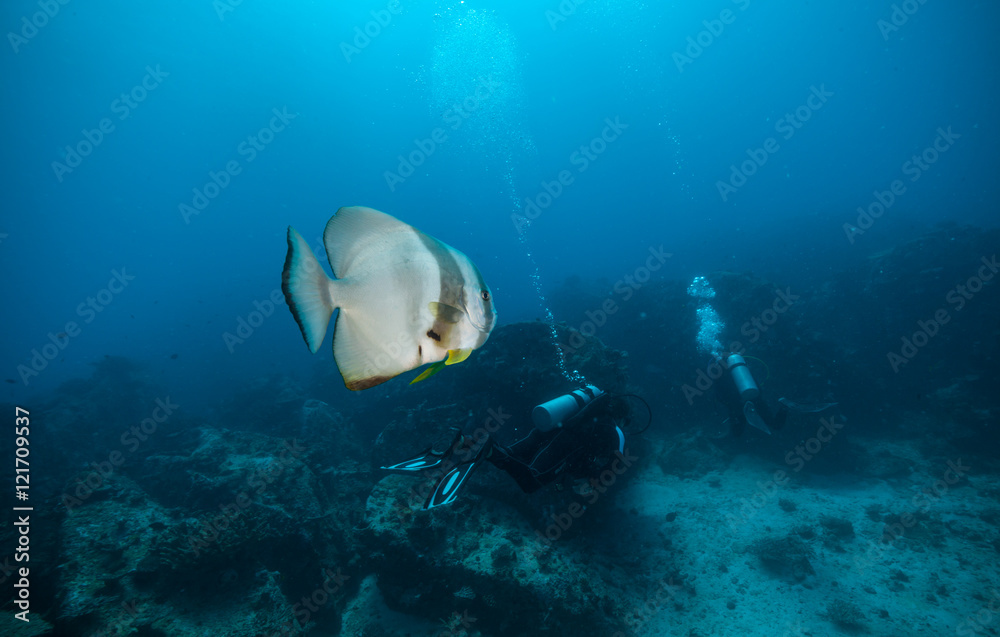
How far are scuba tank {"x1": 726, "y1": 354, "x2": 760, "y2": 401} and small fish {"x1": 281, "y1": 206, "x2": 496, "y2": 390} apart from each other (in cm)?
922

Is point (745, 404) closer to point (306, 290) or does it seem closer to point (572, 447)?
point (572, 447)

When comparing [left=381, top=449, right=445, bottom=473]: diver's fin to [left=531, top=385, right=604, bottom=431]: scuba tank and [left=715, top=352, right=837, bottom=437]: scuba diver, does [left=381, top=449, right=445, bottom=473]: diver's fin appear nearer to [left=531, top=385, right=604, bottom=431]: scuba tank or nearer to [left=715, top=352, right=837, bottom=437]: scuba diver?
[left=531, top=385, right=604, bottom=431]: scuba tank

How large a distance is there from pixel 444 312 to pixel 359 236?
1.52 ft

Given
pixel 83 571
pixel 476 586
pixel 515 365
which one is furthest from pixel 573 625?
pixel 83 571

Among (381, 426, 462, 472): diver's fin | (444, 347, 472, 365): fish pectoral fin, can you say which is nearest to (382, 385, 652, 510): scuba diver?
(381, 426, 462, 472): diver's fin

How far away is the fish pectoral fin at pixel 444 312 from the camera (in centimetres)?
111

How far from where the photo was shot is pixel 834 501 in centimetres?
776

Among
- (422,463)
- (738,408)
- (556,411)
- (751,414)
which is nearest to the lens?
(422,463)

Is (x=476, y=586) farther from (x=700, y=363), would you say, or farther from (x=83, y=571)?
(x=700, y=363)

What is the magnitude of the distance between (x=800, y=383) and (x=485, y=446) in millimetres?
10922

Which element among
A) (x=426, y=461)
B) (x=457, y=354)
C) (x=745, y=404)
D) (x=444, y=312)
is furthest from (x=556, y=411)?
(x=745, y=404)

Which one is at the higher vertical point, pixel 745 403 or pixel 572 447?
pixel 745 403

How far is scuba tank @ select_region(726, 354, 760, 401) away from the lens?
8.34 m

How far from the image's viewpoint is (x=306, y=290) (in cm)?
114
